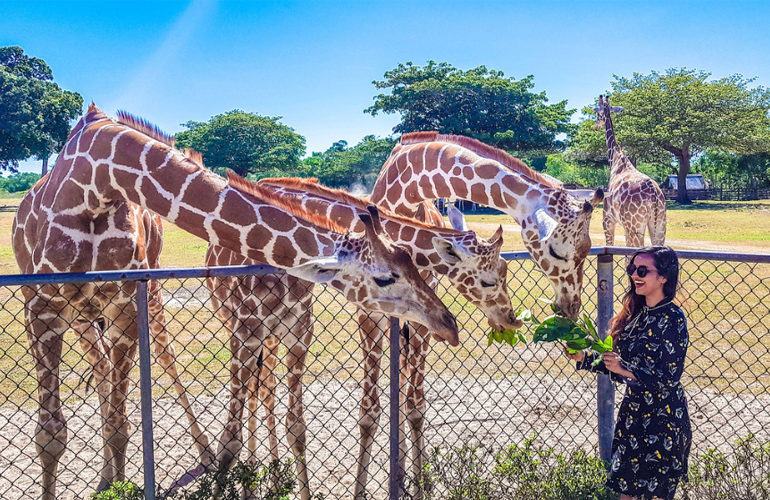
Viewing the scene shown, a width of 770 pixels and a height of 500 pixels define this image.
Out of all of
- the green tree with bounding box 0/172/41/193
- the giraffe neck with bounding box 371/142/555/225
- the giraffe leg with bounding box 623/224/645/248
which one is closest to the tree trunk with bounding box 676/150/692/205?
the giraffe leg with bounding box 623/224/645/248

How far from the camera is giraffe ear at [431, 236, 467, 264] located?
3.72 metres

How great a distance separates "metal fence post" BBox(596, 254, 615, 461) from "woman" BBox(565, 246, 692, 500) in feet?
2.23

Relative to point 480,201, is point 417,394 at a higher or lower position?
lower

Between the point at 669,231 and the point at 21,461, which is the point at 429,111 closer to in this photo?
the point at 669,231

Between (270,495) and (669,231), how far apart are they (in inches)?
889

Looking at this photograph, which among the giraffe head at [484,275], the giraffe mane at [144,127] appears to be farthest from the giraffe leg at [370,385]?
the giraffe mane at [144,127]

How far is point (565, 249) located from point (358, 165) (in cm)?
4831

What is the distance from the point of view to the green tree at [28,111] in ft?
152

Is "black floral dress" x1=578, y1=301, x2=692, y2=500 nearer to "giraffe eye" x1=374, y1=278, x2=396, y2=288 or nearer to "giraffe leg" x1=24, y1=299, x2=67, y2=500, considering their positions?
"giraffe eye" x1=374, y1=278, x2=396, y2=288

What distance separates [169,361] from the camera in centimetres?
535

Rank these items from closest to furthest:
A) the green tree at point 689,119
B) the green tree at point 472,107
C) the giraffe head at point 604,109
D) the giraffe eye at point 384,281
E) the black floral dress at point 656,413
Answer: the black floral dress at point 656,413
the giraffe eye at point 384,281
the giraffe head at point 604,109
the green tree at point 689,119
the green tree at point 472,107

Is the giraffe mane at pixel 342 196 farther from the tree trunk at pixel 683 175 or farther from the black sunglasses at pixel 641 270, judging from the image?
the tree trunk at pixel 683 175

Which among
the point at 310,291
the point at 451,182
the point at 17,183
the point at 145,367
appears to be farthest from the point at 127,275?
the point at 17,183

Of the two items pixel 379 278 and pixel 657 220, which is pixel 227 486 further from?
pixel 657 220
